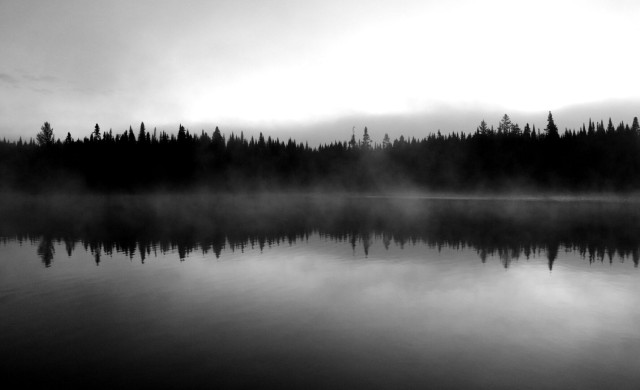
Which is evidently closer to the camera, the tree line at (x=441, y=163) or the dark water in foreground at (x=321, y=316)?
the dark water in foreground at (x=321, y=316)

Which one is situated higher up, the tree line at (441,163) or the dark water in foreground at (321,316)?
the tree line at (441,163)

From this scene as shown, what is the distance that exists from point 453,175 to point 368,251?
15842 centimetres

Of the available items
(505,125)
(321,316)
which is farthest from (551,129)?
(321,316)

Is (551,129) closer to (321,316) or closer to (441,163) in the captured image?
(441,163)

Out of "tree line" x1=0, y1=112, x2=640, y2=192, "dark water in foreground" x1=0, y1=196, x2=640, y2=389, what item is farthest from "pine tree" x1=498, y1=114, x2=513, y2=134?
"dark water in foreground" x1=0, y1=196, x2=640, y2=389

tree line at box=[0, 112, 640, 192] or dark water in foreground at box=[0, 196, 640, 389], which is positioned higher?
tree line at box=[0, 112, 640, 192]

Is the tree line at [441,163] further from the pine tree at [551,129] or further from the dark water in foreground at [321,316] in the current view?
the dark water in foreground at [321,316]

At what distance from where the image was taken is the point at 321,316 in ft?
60.3

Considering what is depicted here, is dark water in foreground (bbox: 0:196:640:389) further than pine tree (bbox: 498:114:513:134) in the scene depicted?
No

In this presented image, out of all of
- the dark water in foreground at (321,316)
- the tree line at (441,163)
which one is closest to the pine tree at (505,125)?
the tree line at (441,163)

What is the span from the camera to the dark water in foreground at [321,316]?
12.7m

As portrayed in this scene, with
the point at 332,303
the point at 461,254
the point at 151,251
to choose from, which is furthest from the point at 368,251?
the point at 151,251

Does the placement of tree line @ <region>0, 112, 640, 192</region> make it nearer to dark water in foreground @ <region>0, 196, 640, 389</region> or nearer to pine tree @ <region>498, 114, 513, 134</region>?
pine tree @ <region>498, 114, 513, 134</region>

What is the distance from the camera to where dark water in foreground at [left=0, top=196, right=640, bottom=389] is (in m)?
12.7
